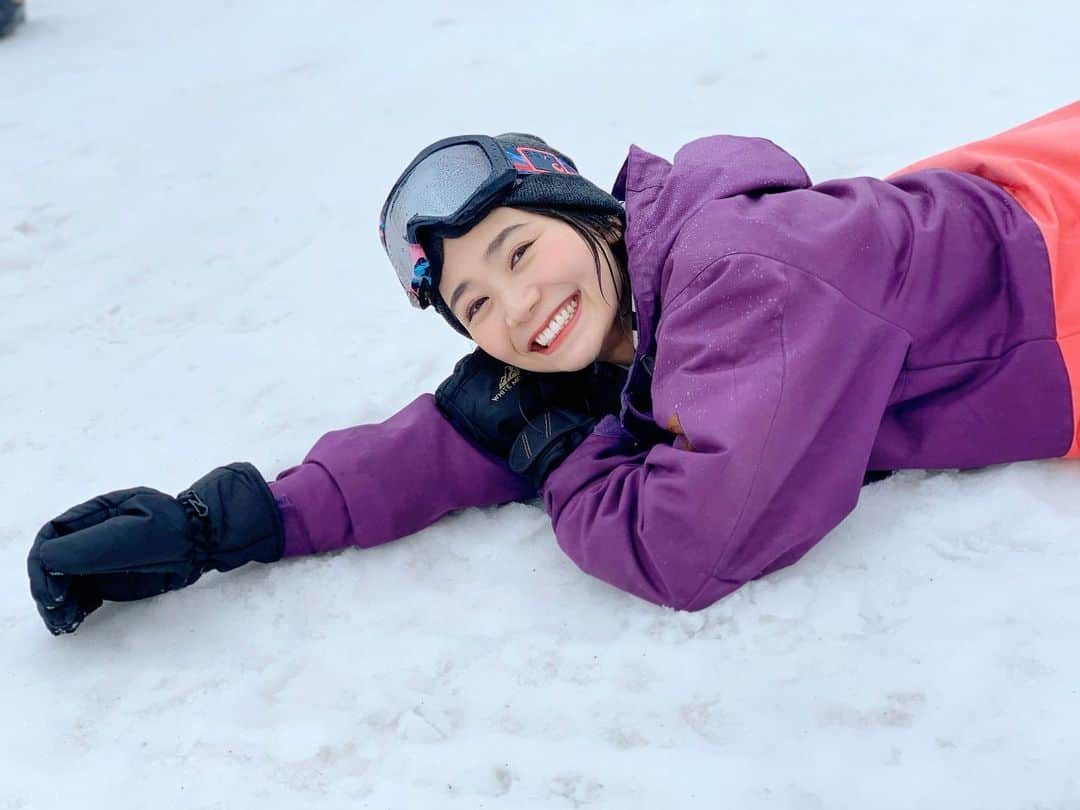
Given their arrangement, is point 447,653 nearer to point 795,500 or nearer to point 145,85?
point 795,500

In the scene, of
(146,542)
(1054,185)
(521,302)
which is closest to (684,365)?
(521,302)

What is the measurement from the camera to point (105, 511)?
1.69 meters

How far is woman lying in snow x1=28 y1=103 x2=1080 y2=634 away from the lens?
1500 mm

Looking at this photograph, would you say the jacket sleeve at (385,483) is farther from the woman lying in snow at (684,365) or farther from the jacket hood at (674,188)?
the jacket hood at (674,188)

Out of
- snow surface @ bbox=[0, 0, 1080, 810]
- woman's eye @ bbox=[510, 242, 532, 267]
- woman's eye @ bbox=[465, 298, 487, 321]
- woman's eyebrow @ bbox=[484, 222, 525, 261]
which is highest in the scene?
woman's eyebrow @ bbox=[484, 222, 525, 261]

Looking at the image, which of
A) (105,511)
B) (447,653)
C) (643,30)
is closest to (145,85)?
(643,30)

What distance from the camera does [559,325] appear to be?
1710 millimetres

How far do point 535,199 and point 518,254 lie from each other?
3.3 inches

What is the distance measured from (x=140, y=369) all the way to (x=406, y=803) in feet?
4.59

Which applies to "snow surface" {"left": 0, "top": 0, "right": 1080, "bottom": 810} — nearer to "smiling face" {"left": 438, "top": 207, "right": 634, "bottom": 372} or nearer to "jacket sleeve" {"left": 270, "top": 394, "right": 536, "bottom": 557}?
"jacket sleeve" {"left": 270, "top": 394, "right": 536, "bottom": 557}

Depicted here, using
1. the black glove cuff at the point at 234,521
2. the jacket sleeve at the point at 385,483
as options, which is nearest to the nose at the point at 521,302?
the jacket sleeve at the point at 385,483

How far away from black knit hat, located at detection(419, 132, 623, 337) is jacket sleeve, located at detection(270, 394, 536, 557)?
0.21m

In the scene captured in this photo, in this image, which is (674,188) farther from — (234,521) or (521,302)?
(234,521)

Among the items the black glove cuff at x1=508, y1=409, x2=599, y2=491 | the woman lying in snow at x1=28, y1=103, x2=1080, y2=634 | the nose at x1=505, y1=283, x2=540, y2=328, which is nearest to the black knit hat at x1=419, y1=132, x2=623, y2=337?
the woman lying in snow at x1=28, y1=103, x2=1080, y2=634
